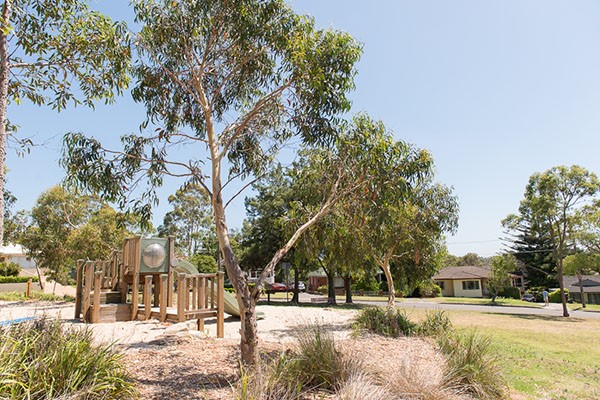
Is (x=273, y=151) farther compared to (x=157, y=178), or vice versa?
(x=273, y=151)

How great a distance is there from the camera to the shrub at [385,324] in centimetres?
911

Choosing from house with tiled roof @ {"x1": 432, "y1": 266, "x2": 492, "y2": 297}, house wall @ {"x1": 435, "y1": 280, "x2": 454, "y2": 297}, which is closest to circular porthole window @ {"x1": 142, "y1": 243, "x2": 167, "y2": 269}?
house with tiled roof @ {"x1": 432, "y1": 266, "x2": 492, "y2": 297}

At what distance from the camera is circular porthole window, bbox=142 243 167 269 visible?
10305mm

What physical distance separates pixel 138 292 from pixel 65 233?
10.9m

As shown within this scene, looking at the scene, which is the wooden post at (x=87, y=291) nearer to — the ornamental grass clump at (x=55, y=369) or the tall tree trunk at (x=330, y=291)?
the ornamental grass clump at (x=55, y=369)

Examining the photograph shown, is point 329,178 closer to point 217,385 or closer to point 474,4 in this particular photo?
point 217,385

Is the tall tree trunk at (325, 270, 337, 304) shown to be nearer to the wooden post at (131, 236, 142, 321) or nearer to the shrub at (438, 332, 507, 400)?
the wooden post at (131, 236, 142, 321)

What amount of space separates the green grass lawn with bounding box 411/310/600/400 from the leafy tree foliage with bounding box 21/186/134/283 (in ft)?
51.8

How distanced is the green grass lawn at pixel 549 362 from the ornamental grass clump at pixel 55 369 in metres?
5.41

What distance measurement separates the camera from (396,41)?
8070 millimetres

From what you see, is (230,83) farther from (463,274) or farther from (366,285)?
(463,274)

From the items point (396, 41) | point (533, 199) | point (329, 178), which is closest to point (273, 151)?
point (329, 178)

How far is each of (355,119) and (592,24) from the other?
5.16 metres

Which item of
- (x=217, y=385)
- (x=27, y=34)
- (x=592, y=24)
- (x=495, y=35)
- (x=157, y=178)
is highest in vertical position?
(x=495, y=35)
